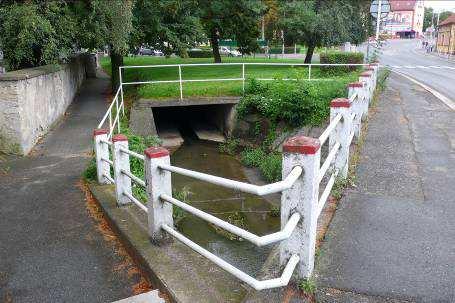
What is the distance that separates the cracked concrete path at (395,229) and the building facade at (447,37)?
5329 cm

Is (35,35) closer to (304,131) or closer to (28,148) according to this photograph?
(28,148)

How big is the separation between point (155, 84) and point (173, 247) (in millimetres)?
12952

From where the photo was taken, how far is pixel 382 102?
1398 centimetres

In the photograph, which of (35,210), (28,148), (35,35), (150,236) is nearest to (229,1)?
(35,35)

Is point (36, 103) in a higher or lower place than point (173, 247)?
higher

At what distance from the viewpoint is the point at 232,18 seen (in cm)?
2609

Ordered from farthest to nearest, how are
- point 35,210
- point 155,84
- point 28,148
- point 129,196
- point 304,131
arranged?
point 155,84, point 304,131, point 28,148, point 35,210, point 129,196

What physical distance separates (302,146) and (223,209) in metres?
6.64

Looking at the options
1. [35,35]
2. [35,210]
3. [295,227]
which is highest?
[35,35]

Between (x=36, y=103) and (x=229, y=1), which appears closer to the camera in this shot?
(x=36, y=103)

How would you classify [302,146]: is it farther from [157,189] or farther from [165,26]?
[165,26]

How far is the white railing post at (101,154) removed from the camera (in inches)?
296

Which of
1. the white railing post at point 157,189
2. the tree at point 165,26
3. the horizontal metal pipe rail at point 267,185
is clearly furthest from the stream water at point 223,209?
the tree at point 165,26

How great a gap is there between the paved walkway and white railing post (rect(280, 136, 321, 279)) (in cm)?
188
